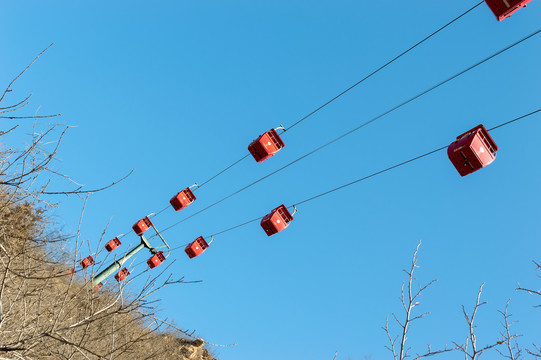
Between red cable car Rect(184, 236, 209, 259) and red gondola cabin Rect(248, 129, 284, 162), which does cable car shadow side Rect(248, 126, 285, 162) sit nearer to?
red gondola cabin Rect(248, 129, 284, 162)

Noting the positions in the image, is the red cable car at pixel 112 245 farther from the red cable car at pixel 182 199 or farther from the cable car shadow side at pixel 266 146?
the cable car shadow side at pixel 266 146

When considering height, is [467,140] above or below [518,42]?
below

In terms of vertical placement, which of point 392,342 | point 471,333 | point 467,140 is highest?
point 467,140

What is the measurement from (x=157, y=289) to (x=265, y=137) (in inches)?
192

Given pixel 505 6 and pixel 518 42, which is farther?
pixel 518 42

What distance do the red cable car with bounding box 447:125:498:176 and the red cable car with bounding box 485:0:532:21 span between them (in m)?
1.49

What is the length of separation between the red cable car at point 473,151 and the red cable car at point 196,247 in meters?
11.1

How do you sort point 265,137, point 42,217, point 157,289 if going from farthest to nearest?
point 42,217
point 265,137
point 157,289

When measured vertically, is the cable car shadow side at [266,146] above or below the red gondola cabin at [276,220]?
above

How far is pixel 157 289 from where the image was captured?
4402 mm

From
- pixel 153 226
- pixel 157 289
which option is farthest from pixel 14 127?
pixel 153 226

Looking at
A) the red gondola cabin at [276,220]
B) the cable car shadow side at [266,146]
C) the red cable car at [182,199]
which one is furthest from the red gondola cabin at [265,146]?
the red cable car at [182,199]

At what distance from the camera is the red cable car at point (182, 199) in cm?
1370

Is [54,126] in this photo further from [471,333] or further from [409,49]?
[471,333]
